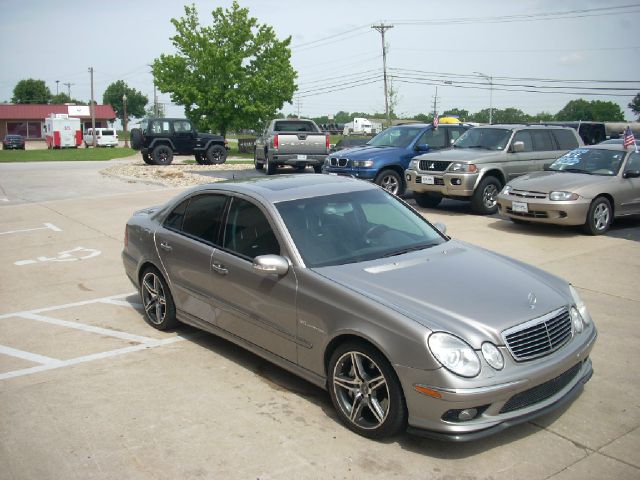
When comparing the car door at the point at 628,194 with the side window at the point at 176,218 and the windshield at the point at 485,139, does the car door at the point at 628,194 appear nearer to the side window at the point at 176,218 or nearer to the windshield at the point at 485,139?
the windshield at the point at 485,139

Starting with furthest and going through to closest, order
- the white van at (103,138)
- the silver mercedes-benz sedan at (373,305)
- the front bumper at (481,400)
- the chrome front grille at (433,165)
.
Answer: the white van at (103,138), the chrome front grille at (433,165), the silver mercedes-benz sedan at (373,305), the front bumper at (481,400)

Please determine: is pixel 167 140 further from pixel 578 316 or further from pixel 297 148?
pixel 578 316

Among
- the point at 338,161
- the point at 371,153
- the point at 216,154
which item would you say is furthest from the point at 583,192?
the point at 216,154

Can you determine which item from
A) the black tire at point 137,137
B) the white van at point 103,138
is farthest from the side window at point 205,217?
the white van at point 103,138

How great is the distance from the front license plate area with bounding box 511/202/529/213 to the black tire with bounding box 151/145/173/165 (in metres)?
19.8

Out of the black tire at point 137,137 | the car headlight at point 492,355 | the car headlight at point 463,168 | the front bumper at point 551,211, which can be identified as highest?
the black tire at point 137,137

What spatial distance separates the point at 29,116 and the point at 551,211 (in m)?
85.0

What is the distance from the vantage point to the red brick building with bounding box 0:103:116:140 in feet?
270

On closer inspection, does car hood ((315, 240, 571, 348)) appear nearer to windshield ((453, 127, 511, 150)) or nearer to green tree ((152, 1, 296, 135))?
windshield ((453, 127, 511, 150))

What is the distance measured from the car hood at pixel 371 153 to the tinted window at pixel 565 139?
10.7ft

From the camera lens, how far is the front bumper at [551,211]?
10.2m

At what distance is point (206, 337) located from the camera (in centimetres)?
599

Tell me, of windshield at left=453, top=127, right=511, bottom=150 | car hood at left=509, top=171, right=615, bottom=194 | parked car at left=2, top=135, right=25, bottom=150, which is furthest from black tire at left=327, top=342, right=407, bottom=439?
parked car at left=2, top=135, right=25, bottom=150

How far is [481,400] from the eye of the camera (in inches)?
140
